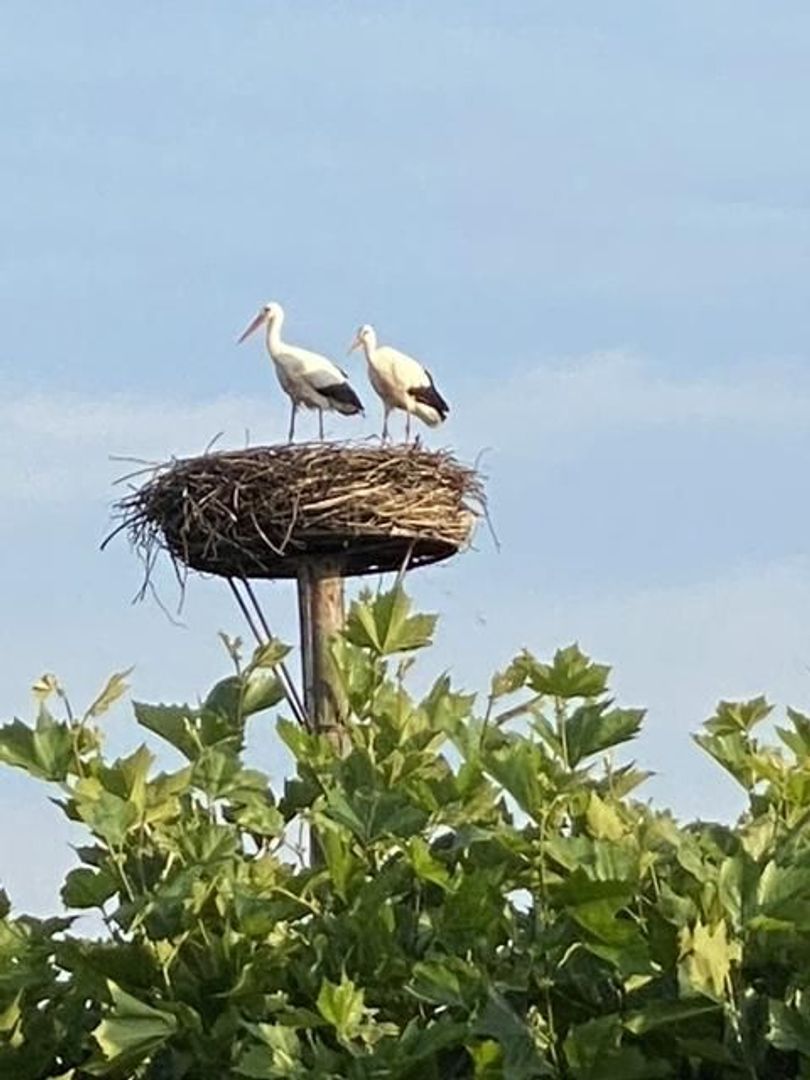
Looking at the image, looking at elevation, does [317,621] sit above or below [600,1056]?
above

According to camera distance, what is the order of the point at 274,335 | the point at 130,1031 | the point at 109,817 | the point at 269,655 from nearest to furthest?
1. the point at 130,1031
2. the point at 109,817
3. the point at 269,655
4. the point at 274,335

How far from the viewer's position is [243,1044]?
3.76 metres

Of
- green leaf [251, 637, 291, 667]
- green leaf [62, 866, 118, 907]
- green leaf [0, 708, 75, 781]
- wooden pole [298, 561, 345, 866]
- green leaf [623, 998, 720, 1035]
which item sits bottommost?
green leaf [623, 998, 720, 1035]

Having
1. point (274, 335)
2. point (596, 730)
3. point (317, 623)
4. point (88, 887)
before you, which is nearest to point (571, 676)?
point (596, 730)

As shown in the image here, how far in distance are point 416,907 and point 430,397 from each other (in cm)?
939

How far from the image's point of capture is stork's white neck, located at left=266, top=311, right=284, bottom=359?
44.7ft

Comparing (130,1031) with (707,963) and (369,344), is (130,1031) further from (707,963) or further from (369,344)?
(369,344)

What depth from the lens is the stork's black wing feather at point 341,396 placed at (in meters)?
12.9

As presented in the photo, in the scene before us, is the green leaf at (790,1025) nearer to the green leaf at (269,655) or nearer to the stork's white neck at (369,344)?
the green leaf at (269,655)

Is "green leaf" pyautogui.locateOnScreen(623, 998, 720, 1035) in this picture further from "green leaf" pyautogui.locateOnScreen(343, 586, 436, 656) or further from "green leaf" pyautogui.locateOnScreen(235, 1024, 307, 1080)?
"green leaf" pyautogui.locateOnScreen(343, 586, 436, 656)

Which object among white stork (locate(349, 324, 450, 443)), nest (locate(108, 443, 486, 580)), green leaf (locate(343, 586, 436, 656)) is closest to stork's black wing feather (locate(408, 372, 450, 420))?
white stork (locate(349, 324, 450, 443))

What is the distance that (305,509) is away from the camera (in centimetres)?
819

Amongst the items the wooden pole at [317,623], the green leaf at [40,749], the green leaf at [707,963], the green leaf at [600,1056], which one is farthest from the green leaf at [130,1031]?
the wooden pole at [317,623]

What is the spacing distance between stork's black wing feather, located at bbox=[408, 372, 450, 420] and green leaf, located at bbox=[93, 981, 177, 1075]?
373 inches
